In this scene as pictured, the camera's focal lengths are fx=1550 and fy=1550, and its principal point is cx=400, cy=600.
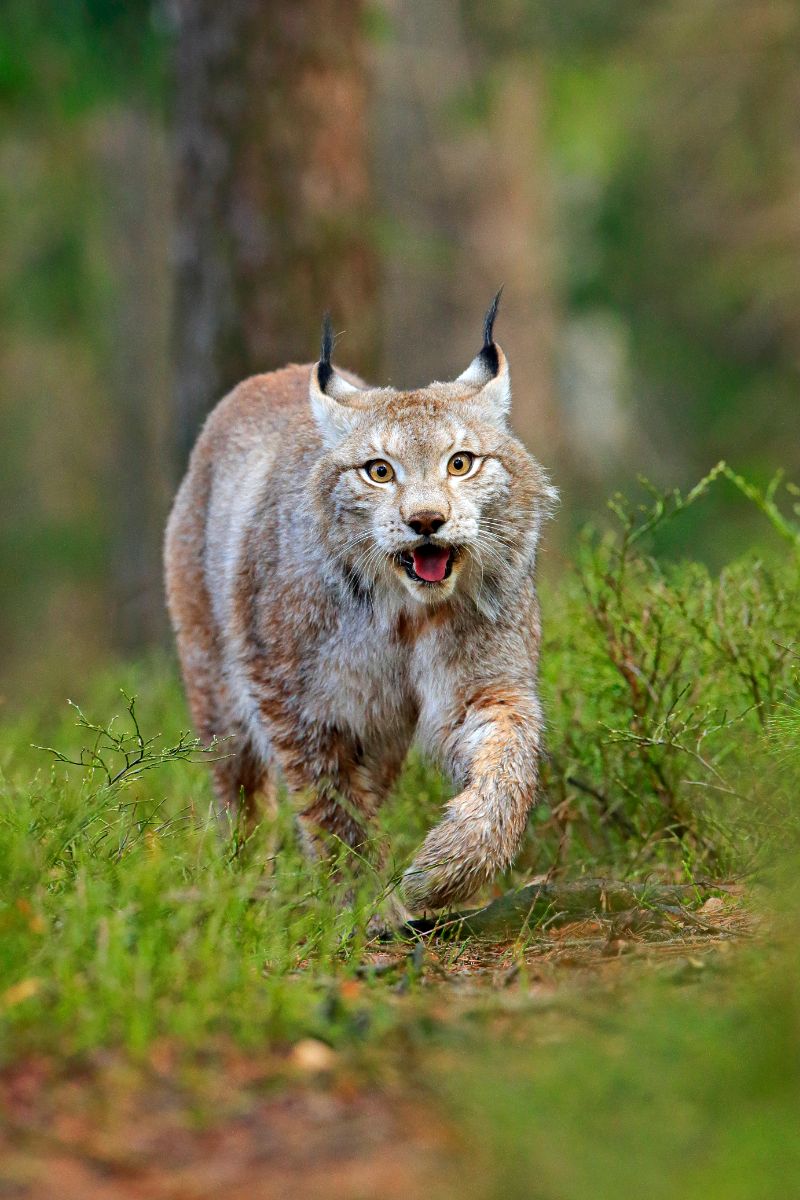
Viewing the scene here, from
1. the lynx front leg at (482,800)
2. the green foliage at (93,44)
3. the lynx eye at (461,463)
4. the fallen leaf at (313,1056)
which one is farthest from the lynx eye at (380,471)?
the green foliage at (93,44)

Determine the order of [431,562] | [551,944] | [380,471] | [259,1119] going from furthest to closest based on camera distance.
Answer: [380,471] < [431,562] < [551,944] < [259,1119]

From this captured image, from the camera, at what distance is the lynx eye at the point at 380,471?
185 inches

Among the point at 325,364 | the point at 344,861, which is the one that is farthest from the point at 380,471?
the point at 344,861

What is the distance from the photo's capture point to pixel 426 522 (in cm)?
441

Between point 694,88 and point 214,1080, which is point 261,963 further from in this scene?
point 694,88

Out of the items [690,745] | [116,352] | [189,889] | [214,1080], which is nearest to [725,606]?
[690,745]

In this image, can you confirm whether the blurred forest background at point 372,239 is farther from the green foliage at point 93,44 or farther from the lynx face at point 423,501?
the lynx face at point 423,501

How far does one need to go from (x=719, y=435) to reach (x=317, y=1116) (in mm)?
14845

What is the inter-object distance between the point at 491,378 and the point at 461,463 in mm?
501

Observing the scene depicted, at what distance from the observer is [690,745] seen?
5.00 m

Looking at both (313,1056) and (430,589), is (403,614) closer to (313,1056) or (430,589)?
(430,589)

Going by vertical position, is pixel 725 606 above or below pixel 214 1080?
above

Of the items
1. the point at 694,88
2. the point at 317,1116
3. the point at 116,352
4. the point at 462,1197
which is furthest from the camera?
the point at 694,88

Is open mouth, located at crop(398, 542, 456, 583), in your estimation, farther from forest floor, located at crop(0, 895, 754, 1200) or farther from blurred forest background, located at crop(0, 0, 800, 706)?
blurred forest background, located at crop(0, 0, 800, 706)
